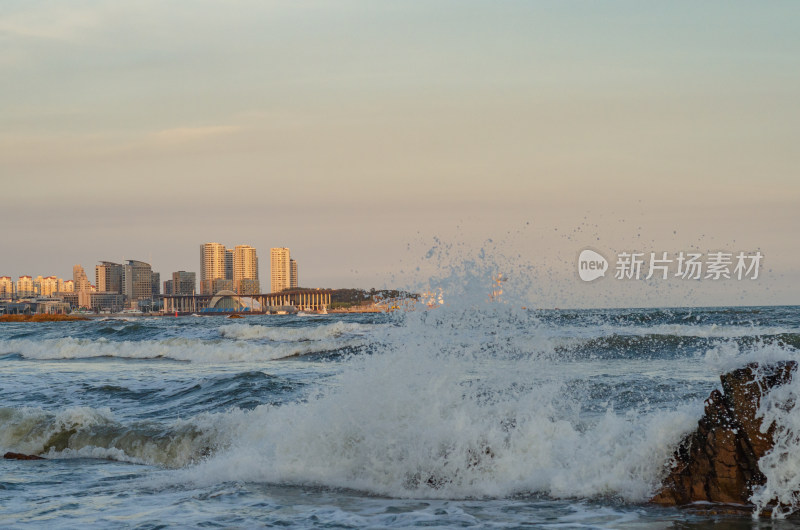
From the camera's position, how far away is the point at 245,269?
180250 millimetres

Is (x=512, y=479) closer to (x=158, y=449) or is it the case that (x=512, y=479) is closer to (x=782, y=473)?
(x=782, y=473)

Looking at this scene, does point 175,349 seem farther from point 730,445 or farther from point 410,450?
point 730,445

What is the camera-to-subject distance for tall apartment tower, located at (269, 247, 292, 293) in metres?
153

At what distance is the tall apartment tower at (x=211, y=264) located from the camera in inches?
6826

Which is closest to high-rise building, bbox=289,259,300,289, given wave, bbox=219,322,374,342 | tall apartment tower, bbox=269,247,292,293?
tall apartment tower, bbox=269,247,292,293

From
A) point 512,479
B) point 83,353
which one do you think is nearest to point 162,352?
point 83,353

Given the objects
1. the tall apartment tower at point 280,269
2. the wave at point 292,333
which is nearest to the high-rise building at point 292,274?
the tall apartment tower at point 280,269

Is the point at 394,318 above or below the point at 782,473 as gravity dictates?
above

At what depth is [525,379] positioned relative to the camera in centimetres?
1026

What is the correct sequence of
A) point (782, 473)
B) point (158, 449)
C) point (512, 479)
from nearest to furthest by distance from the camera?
point (782, 473)
point (512, 479)
point (158, 449)

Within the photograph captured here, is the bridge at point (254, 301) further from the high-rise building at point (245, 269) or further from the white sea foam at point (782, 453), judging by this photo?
the white sea foam at point (782, 453)

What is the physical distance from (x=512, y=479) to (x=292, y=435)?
2.39m

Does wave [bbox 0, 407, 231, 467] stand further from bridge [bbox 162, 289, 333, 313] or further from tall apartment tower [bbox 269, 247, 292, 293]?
tall apartment tower [bbox 269, 247, 292, 293]

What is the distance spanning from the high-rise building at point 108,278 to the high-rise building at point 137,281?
13.3 ft
